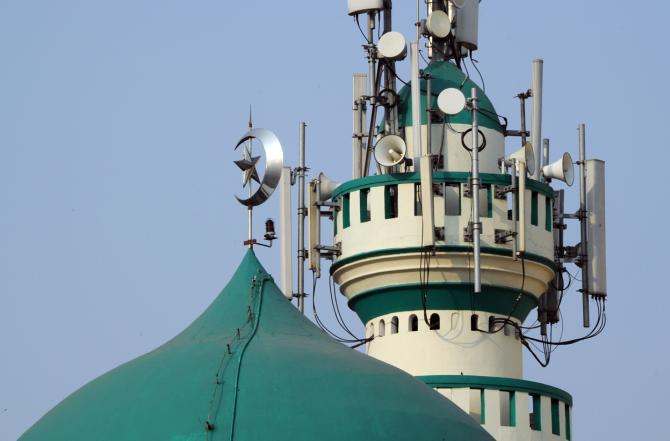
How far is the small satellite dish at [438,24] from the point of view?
48500 millimetres

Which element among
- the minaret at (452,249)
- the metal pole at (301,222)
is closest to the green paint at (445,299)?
the minaret at (452,249)

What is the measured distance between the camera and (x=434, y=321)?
45.3 meters

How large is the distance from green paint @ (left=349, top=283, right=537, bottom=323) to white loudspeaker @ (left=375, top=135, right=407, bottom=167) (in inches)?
95.8

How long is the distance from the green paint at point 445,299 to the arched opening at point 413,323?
0.52 ft

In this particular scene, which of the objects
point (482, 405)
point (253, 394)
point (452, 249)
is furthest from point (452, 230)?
point (253, 394)

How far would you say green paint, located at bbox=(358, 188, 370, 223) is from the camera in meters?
46.2

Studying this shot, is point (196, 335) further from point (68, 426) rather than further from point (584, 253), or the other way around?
point (584, 253)

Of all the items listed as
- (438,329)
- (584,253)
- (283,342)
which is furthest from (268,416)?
(584,253)

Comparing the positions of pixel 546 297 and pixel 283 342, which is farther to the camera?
pixel 546 297

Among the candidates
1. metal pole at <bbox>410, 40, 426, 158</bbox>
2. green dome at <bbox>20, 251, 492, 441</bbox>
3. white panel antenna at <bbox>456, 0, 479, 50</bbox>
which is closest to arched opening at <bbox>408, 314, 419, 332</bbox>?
metal pole at <bbox>410, 40, 426, 158</bbox>

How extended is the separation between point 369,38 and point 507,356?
719cm

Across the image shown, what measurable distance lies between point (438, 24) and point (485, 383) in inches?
333

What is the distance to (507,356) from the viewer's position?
149ft

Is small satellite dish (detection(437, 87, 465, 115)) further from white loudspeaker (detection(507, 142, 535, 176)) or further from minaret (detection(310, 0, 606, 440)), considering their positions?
white loudspeaker (detection(507, 142, 535, 176))
